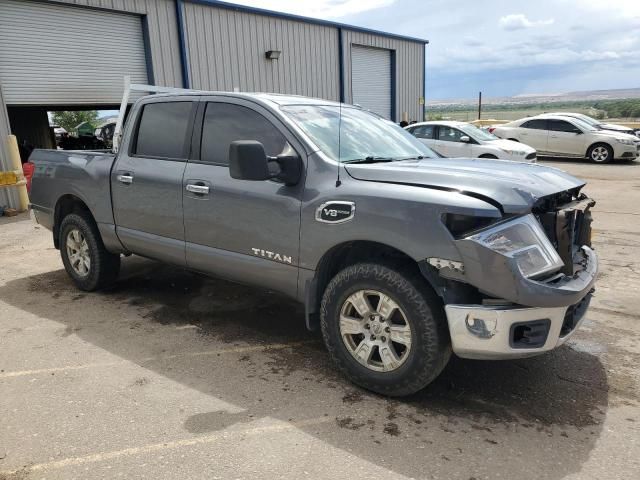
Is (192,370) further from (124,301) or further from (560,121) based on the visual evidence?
(560,121)

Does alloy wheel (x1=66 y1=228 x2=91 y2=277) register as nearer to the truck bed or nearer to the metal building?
the truck bed

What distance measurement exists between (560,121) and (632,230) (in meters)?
11.6

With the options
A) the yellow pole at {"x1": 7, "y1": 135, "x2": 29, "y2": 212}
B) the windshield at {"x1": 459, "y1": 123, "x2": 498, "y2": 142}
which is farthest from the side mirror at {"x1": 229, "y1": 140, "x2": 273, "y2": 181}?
the windshield at {"x1": 459, "y1": 123, "x2": 498, "y2": 142}

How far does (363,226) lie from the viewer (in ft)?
10.4

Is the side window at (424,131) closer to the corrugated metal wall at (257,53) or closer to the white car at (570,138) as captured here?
the corrugated metal wall at (257,53)

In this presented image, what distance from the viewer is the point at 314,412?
10.3ft

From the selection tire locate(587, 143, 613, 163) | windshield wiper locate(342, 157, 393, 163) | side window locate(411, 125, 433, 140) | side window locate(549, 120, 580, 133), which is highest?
windshield wiper locate(342, 157, 393, 163)

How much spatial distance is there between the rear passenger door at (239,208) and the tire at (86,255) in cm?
139

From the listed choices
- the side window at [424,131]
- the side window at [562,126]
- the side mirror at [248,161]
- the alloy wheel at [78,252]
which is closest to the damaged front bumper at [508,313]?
the side mirror at [248,161]

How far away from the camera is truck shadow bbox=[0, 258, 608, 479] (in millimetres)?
2740

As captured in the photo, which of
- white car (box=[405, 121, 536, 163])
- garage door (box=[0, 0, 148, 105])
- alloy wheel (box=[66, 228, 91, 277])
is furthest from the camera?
white car (box=[405, 121, 536, 163])

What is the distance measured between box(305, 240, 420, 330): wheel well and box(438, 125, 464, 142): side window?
34.1 feet

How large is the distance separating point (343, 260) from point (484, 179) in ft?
3.44

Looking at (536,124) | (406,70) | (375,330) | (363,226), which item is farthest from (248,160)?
(406,70)
